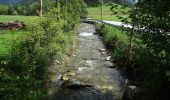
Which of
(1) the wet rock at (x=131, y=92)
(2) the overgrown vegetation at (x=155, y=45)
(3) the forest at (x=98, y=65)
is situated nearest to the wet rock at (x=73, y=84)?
(3) the forest at (x=98, y=65)

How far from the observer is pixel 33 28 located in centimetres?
1892

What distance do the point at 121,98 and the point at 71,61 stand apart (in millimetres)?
10407

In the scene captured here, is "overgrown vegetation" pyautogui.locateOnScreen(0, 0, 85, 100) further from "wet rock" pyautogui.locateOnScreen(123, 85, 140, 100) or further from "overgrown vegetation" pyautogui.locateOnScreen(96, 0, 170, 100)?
"overgrown vegetation" pyautogui.locateOnScreen(96, 0, 170, 100)

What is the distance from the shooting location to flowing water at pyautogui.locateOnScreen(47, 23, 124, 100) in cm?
1655

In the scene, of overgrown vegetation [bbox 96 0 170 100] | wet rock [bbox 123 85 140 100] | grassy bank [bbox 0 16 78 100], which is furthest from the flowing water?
overgrown vegetation [bbox 96 0 170 100]

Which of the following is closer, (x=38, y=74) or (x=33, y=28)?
(x=38, y=74)

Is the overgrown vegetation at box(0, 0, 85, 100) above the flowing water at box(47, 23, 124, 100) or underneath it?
above

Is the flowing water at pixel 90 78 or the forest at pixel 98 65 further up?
the forest at pixel 98 65

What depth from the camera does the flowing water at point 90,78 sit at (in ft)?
54.3

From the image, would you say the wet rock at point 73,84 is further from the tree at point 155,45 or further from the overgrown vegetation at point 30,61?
the tree at point 155,45

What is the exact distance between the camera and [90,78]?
2019 cm

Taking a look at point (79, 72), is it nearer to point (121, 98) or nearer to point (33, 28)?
point (33, 28)


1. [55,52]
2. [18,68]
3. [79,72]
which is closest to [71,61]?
[79,72]

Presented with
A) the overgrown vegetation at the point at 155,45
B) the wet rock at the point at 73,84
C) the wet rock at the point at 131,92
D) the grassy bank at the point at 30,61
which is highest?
the overgrown vegetation at the point at 155,45
